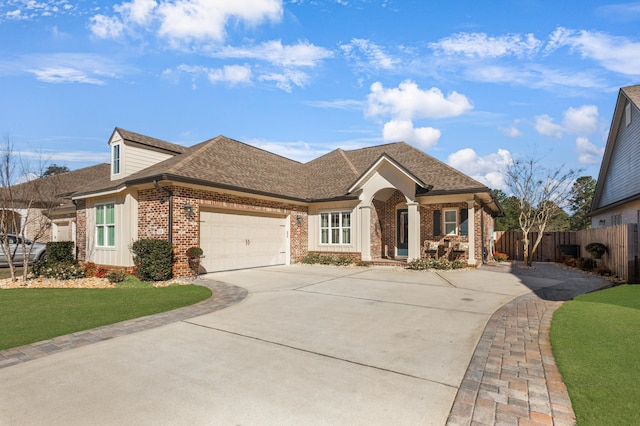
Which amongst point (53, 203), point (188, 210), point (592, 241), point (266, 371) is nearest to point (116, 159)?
point (188, 210)

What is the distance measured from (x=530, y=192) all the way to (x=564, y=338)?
1697 centimetres

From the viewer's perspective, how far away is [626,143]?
1623cm

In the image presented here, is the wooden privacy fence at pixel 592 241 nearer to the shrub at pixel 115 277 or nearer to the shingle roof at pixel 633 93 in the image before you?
the shingle roof at pixel 633 93

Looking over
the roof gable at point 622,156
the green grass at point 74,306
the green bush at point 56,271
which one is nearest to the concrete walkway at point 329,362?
the green grass at point 74,306

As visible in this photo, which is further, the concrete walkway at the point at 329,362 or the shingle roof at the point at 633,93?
the shingle roof at the point at 633,93

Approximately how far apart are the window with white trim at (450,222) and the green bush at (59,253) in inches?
663

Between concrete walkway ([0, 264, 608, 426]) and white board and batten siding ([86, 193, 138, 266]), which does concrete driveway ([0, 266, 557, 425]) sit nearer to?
concrete walkway ([0, 264, 608, 426])

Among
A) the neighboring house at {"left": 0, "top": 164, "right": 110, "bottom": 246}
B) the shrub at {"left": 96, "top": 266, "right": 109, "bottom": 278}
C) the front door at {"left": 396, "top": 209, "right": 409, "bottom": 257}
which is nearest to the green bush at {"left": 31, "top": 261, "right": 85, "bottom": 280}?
the shrub at {"left": 96, "top": 266, "right": 109, "bottom": 278}

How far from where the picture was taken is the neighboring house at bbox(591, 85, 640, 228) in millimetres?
14773

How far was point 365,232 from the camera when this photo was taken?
15.8 m

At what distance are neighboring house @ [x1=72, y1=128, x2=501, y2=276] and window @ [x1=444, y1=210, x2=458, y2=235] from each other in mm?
45

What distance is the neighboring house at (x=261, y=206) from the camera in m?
11.9

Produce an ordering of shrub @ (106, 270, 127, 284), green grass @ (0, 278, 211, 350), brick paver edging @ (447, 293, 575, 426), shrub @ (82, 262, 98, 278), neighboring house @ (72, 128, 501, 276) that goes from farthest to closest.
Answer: shrub @ (82, 262, 98, 278), neighboring house @ (72, 128, 501, 276), shrub @ (106, 270, 127, 284), green grass @ (0, 278, 211, 350), brick paver edging @ (447, 293, 575, 426)

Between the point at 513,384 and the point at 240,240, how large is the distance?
1163cm
